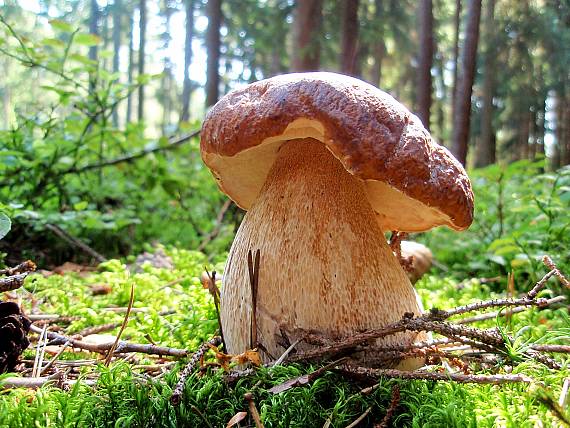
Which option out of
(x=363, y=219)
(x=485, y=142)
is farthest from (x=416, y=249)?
(x=485, y=142)

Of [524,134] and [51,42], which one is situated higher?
[524,134]

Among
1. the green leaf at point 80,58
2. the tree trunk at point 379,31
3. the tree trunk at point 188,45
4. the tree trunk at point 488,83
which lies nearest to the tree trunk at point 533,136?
the tree trunk at point 488,83

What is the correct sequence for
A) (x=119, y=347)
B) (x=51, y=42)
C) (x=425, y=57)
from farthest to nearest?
(x=425, y=57)
(x=51, y=42)
(x=119, y=347)

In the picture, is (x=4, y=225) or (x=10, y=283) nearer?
(x=10, y=283)

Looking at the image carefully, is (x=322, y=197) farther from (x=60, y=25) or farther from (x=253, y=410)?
(x=60, y=25)

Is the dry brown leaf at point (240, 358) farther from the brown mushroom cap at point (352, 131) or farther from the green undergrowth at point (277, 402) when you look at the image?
the brown mushroom cap at point (352, 131)

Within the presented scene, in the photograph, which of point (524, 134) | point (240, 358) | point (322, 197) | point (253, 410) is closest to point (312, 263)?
point (322, 197)

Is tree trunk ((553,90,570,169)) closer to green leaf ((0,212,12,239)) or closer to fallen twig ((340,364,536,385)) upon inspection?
fallen twig ((340,364,536,385))

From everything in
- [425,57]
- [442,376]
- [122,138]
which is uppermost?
[425,57]

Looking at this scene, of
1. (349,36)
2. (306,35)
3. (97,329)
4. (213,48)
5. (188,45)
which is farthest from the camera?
(188,45)
